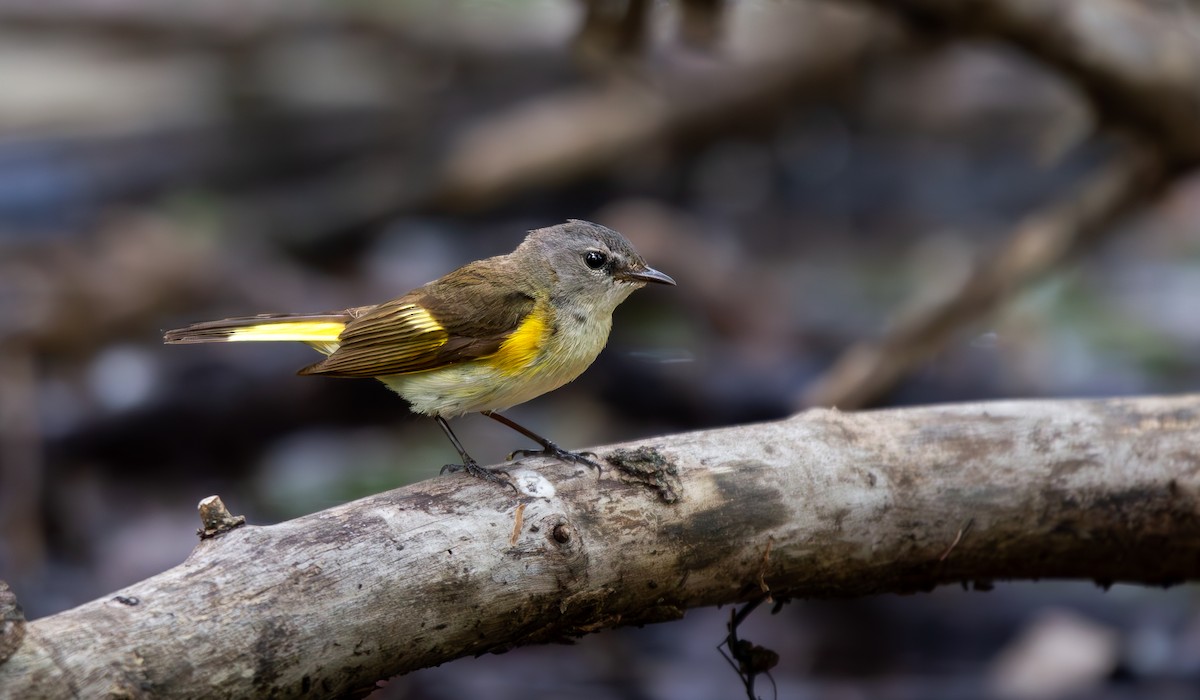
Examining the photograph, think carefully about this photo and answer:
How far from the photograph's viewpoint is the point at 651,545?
283cm

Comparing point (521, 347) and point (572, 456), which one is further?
point (521, 347)

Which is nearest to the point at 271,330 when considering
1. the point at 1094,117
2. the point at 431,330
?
the point at 431,330

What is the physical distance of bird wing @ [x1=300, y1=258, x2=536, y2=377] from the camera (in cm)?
336

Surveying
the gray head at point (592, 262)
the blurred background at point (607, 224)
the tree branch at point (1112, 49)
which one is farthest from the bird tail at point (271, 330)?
the tree branch at point (1112, 49)

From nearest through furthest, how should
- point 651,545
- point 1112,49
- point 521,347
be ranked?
point 651,545 → point 521,347 → point 1112,49

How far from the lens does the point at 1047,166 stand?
10.5 meters

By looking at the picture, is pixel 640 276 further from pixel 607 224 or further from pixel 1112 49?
pixel 607 224

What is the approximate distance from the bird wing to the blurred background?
6.05 ft

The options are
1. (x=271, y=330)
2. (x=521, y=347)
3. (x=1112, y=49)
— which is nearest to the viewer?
(x=521, y=347)

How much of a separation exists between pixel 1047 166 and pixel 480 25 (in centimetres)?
503

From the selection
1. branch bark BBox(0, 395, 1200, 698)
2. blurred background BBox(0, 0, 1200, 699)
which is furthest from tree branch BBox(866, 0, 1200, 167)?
branch bark BBox(0, 395, 1200, 698)

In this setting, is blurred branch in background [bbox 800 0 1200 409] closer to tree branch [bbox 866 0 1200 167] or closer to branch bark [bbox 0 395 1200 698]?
tree branch [bbox 866 0 1200 167]

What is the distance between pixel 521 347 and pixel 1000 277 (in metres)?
3.54

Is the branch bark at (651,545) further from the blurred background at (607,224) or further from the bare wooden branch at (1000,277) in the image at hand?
the bare wooden branch at (1000,277)
